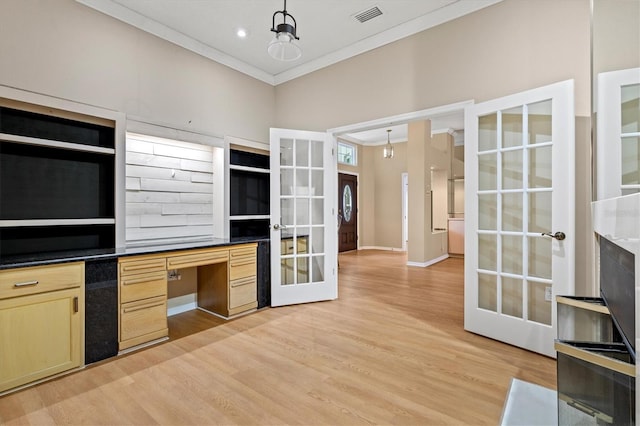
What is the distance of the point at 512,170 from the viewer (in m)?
2.66

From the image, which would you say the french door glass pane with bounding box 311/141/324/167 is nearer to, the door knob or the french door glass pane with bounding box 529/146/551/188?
the french door glass pane with bounding box 529/146/551/188

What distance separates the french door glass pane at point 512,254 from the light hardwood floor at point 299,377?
65 centimetres

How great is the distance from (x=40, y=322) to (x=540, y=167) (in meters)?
3.87

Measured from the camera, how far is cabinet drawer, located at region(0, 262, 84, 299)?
1.99 meters

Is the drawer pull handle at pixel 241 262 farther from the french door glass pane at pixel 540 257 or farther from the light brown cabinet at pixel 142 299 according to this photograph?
the french door glass pane at pixel 540 257

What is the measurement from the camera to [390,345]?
2643 mm

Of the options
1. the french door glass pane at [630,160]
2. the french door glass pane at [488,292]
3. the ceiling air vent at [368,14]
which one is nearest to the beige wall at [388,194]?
the ceiling air vent at [368,14]

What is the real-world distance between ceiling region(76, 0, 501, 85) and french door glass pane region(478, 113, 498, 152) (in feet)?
3.41

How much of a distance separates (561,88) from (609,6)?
1.07 m

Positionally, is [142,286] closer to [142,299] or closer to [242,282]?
[142,299]

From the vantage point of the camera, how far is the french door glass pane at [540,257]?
97.8 inches

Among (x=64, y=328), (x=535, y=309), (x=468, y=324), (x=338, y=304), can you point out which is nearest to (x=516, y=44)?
(x=535, y=309)

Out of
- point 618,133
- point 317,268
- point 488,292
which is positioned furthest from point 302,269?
point 618,133

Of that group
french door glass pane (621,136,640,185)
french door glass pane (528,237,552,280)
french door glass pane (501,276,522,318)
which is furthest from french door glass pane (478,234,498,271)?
french door glass pane (621,136,640,185)
